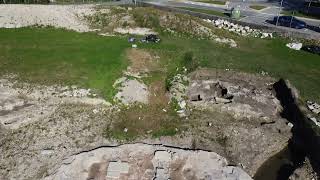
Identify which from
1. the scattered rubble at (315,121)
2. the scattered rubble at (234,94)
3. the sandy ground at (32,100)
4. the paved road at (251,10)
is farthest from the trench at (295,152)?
the paved road at (251,10)

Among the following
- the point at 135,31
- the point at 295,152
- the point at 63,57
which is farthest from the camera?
the point at 135,31

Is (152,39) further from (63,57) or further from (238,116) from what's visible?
(238,116)

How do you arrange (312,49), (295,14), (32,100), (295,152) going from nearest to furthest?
(295,152), (32,100), (312,49), (295,14)

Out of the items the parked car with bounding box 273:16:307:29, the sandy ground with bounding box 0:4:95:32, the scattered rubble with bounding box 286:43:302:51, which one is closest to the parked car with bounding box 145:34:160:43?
the sandy ground with bounding box 0:4:95:32

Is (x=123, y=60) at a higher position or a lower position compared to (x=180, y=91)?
higher

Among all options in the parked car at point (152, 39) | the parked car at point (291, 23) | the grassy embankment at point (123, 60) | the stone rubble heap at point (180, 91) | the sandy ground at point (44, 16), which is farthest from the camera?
the parked car at point (291, 23)

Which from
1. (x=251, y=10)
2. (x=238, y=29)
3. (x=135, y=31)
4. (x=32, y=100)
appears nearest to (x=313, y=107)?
(x=238, y=29)

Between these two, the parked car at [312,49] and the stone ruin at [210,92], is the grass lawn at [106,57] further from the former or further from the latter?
the stone ruin at [210,92]

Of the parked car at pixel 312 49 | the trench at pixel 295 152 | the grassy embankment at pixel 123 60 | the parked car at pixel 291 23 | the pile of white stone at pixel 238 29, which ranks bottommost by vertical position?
the trench at pixel 295 152
